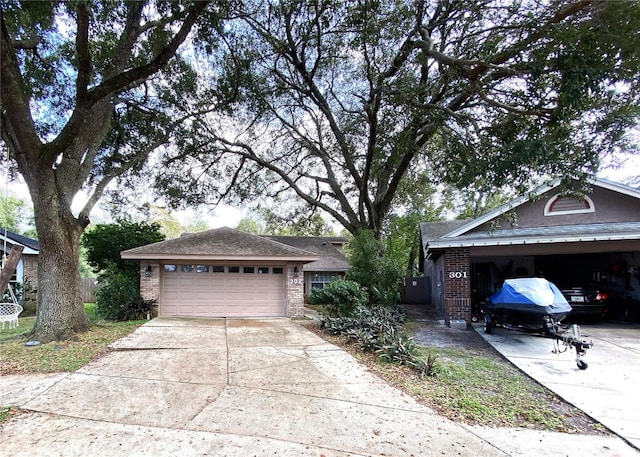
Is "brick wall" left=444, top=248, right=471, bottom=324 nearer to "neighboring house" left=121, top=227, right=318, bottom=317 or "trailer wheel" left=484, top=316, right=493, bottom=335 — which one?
"trailer wheel" left=484, top=316, right=493, bottom=335

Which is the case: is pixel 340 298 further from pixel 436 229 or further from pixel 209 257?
pixel 436 229

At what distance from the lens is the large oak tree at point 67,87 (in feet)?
24.3

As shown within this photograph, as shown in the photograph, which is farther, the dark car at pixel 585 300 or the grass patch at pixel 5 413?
the dark car at pixel 585 300

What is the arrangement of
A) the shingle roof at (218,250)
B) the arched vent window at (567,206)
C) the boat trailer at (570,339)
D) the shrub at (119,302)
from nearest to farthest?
the boat trailer at (570,339) → the arched vent window at (567,206) → the shrub at (119,302) → the shingle roof at (218,250)

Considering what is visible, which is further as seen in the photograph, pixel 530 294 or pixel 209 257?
pixel 209 257

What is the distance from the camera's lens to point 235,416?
4199 millimetres

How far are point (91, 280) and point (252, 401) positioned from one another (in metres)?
20.6

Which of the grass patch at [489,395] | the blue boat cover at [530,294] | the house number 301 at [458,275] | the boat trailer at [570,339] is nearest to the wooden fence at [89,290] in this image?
the house number 301 at [458,275]

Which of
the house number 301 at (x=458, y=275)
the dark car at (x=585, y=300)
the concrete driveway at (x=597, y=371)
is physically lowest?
the concrete driveway at (x=597, y=371)

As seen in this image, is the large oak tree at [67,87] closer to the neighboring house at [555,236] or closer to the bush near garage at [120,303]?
the bush near garage at [120,303]

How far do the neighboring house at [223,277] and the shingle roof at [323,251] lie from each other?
6053mm

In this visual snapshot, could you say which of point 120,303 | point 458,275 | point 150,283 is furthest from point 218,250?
point 458,275

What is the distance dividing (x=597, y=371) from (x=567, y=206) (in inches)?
263

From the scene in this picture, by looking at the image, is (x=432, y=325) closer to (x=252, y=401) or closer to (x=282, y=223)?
(x=252, y=401)
